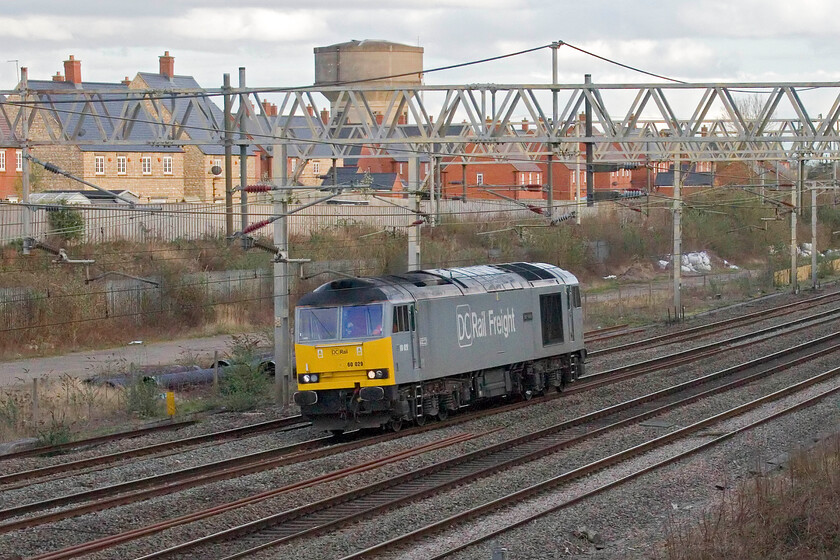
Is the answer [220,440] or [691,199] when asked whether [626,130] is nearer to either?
[220,440]

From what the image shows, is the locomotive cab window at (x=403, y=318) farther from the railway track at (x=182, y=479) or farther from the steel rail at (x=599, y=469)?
the steel rail at (x=599, y=469)

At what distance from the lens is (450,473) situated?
16609mm

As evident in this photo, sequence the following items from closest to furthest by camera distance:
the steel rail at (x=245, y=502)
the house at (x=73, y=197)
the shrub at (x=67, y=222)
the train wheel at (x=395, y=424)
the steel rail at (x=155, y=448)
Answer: the steel rail at (x=245, y=502), the steel rail at (x=155, y=448), the train wheel at (x=395, y=424), the shrub at (x=67, y=222), the house at (x=73, y=197)

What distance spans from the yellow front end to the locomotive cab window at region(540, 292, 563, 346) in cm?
575

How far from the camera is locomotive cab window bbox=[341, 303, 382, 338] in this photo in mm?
19609

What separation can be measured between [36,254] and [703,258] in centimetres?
4161

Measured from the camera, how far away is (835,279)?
195 feet

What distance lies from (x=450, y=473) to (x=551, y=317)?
8.57 m

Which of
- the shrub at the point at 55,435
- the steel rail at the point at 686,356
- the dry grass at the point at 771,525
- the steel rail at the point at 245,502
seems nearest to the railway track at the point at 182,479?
the steel rail at the point at 245,502

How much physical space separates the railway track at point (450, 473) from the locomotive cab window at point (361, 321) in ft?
9.93

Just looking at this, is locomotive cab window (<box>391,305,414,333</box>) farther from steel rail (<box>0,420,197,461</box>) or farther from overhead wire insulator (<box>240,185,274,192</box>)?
steel rail (<box>0,420,197,461</box>)

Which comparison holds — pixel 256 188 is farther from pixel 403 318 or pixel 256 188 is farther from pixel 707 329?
pixel 707 329

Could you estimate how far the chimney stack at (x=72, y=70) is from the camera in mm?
64625

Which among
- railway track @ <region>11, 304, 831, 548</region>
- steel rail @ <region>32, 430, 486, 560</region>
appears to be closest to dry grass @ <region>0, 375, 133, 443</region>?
railway track @ <region>11, 304, 831, 548</region>
